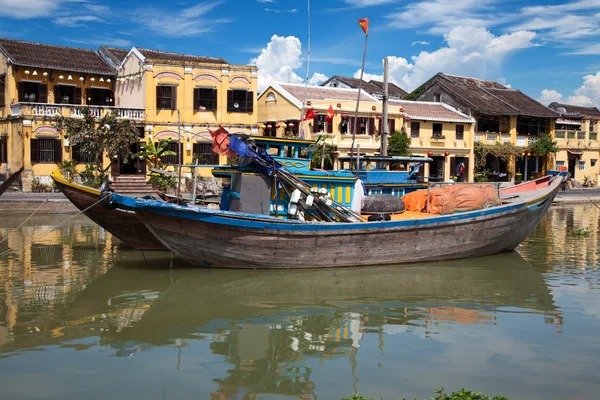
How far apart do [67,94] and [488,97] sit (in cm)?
2718

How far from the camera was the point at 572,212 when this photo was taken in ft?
98.8

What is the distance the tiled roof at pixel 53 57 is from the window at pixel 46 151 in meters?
4.01

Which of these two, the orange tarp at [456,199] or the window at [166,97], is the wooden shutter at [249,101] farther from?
the orange tarp at [456,199]

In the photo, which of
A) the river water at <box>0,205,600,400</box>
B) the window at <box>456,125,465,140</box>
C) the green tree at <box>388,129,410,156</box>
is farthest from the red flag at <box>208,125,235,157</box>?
the window at <box>456,125,465,140</box>

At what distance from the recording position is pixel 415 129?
37031 mm

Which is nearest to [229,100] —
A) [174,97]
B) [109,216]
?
[174,97]

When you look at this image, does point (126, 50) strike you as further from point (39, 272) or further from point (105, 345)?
point (105, 345)

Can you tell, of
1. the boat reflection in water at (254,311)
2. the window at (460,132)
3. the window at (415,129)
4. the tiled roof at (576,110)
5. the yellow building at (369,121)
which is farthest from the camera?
the tiled roof at (576,110)

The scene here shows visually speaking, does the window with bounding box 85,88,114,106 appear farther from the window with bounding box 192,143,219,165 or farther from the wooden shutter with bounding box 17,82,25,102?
the window with bounding box 192,143,219,165

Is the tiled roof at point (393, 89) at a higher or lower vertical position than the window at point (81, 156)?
higher

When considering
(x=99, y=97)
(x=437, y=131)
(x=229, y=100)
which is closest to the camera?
(x=229, y=100)

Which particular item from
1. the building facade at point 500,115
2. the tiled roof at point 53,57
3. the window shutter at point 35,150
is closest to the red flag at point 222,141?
the window shutter at point 35,150

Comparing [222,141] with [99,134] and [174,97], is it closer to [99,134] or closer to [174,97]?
[99,134]

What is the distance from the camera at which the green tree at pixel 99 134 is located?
28.2 m
